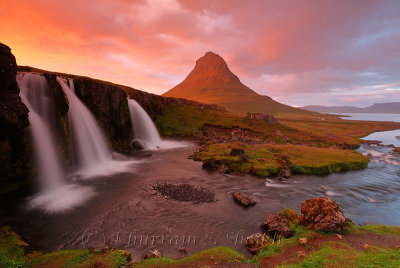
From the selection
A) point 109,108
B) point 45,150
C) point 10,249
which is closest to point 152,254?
point 10,249

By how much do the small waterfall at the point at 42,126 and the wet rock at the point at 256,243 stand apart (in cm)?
2399

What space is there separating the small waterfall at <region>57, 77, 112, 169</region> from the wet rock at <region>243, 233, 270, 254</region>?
95.5 feet

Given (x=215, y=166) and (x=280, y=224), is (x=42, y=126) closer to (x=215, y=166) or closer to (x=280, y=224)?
(x=215, y=166)

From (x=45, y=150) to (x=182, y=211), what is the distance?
2012 cm

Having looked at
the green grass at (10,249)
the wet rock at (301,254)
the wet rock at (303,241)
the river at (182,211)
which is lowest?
the river at (182,211)

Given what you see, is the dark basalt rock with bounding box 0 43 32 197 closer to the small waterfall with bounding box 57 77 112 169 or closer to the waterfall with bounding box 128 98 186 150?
the small waterfall with bounding box 57 77 112 169

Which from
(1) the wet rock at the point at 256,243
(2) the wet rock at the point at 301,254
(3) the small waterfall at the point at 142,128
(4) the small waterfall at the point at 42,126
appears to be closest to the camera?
(2) the wet rock at the point at 301,254

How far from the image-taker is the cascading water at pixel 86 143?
33.1 m

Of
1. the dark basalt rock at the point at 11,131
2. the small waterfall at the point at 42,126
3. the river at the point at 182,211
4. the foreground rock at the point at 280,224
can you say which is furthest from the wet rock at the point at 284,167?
the dark basalt rock at the point at 11,131

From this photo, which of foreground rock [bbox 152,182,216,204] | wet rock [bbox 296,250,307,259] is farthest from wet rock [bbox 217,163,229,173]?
wet rock [bbox 296,250,307,259]

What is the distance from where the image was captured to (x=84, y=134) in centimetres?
3612

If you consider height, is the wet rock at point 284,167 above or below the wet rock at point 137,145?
below

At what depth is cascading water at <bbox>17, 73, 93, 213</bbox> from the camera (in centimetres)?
2212

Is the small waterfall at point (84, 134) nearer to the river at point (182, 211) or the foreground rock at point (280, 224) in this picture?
the river at point (182, 211)
